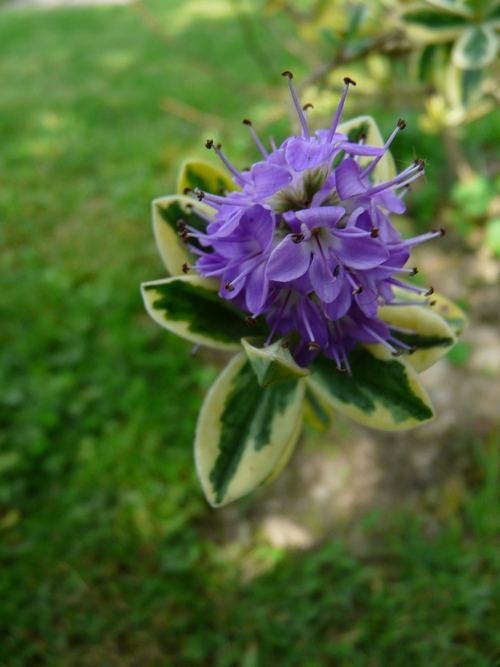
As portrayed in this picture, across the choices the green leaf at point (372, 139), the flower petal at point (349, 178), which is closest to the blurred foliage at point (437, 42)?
the green leaf at point (372, 139)

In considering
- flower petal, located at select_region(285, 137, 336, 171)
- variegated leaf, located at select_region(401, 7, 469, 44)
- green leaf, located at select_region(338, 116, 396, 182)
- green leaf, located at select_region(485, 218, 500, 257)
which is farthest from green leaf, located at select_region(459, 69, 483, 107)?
green leaf, located at select_region(485, 218, 500, 257)

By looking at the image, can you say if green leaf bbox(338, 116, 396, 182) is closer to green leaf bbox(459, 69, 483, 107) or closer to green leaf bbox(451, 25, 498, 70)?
green leaf bbox(451, 25, 498, 70)

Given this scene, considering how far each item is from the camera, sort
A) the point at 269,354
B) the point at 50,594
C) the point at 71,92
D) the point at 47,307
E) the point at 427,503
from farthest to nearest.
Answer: the point at 71,92 → the point at 47,307 → the point at 427,503 → the point at 50,594 → the point at 269,354

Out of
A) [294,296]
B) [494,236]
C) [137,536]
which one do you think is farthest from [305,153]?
[494,236]

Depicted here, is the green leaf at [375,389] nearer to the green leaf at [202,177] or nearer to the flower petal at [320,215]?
the flower petal at [320,215]

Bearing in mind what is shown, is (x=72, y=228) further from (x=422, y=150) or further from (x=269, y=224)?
(x=269, y=224)

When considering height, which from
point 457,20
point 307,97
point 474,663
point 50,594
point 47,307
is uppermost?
point 457,20

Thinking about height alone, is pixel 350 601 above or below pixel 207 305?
below

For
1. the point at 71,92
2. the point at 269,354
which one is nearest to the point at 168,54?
the point at 71,92
